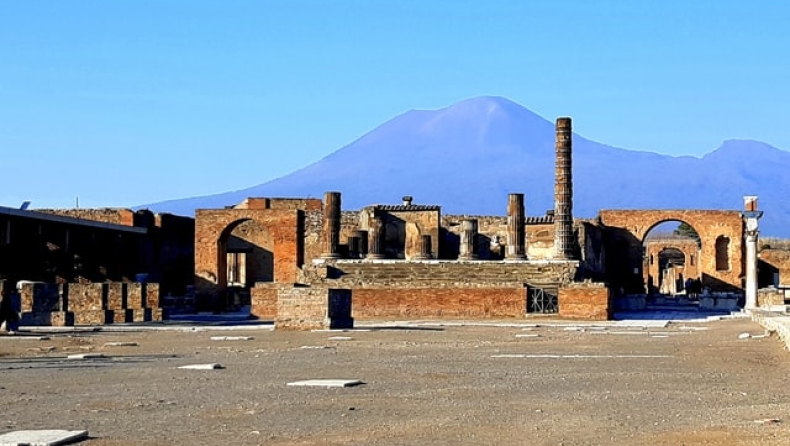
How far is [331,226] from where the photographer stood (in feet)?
164

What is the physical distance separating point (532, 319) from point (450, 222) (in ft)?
66.2

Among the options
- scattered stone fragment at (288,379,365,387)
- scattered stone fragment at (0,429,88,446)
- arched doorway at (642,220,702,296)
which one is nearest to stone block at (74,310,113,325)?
scattered stone fragment at (288,379,365,387)

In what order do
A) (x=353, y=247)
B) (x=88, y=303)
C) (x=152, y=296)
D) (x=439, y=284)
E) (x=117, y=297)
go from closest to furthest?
(x=88, y=303) → (x=117, y=297) → (x=152, y=296) → (x=439, y=284) → (x=353, y=247)

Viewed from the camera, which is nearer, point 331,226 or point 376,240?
point 331,226

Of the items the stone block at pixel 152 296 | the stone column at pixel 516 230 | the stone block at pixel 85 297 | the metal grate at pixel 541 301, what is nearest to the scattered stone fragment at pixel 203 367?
the stone block at pixel 85 297

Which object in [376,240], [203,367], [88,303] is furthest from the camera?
[376,240]

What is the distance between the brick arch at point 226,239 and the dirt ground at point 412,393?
1043 inches

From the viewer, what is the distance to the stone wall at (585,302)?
37875mm

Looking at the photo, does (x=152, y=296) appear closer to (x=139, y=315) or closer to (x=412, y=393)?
(x=139, y=315)

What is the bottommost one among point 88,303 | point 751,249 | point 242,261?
point 88,303

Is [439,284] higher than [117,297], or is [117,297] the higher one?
[439,284]

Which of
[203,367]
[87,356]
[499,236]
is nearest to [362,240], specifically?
[499,236]

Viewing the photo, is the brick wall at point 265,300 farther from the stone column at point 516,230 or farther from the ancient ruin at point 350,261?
the stone column at point 516,230

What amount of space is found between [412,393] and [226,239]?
131 feet
